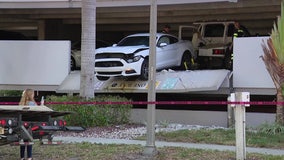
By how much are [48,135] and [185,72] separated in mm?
8560

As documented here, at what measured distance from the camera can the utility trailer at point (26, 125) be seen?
28.7 feet

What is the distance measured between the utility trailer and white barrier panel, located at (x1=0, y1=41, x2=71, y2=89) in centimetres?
944

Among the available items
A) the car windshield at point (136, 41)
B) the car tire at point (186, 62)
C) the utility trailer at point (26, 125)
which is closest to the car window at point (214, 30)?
the car tire at point (186, 62)

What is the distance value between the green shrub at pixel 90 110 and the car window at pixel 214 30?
6.50 m

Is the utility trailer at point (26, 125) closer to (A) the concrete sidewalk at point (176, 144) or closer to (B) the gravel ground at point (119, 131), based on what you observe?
(A) the concrete sidewalk at point (176, 144)

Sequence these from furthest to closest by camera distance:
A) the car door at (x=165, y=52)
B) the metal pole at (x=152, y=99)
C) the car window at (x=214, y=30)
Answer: the car window at (x=214, y=30) → the car door at (x=165, y=52) → the metal pole at (x=152, y=99)

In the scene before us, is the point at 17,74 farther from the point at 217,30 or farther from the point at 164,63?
the point at 217,30

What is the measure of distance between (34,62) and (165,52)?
202 inches

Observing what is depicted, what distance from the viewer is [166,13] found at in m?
24.5

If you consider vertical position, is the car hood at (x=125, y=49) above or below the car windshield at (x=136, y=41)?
below

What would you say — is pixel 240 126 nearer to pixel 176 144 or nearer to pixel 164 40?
pixel 176 144

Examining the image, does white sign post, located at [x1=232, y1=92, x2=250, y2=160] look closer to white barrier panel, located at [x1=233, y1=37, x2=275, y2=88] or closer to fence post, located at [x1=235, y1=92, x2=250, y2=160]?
fence post, located at [x1=235, y1=92, x2=250, y2=160]

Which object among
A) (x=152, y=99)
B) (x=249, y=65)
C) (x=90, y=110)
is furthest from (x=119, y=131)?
(x=249, y=65)

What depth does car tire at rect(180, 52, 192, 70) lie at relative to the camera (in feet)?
62.1
